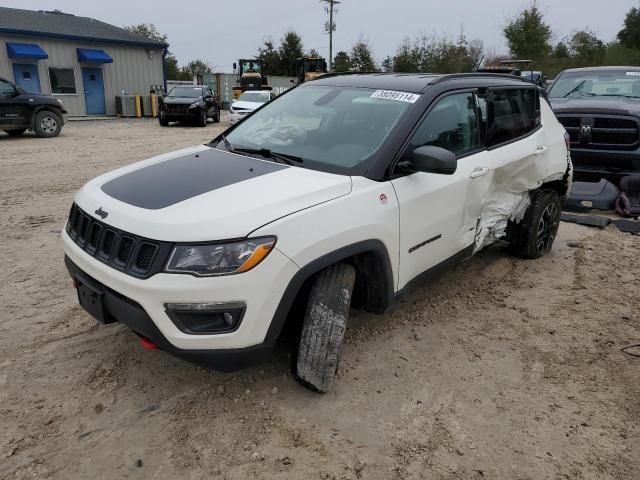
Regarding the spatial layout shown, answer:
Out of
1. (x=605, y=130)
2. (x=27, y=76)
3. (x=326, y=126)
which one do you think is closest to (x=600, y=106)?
(x=605, y=130)

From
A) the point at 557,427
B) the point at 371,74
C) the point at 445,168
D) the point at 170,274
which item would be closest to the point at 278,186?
the point at 170,274

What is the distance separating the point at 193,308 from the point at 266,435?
773 mm

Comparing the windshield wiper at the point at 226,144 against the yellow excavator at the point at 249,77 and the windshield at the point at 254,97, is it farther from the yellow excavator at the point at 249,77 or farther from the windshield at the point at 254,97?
the yellow excavator at the point at 249,77

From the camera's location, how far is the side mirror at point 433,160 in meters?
2.89

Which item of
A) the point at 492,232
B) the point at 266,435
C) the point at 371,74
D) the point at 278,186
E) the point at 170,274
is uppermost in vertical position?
the point at 371,74

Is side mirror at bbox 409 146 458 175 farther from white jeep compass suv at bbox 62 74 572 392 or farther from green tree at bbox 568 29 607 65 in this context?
green tree at bbox 568 29 607 65

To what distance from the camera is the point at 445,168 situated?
9.53 ft

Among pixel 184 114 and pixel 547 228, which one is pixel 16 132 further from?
pixel 547 228

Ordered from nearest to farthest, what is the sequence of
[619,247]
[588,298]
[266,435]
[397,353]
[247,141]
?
[266,435]
[397,353]
[247,141]
[588,298]
[619,247]

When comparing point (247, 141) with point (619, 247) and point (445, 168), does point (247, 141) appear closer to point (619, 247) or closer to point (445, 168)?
point (445, 168)

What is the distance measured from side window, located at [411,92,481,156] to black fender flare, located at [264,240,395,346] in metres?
0.74

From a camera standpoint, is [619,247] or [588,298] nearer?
[588,298]

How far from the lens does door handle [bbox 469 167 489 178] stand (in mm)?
3578

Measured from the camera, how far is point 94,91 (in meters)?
24.5
